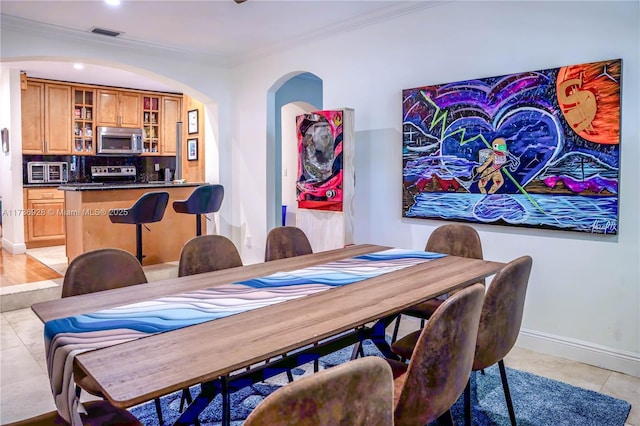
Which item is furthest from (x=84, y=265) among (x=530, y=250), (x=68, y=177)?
(x=68, y=177)

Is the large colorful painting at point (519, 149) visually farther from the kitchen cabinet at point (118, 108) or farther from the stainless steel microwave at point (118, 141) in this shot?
the kitchen cabinet at point (118, 108)

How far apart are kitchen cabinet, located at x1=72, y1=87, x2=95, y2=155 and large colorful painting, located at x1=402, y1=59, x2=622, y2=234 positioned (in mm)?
5779

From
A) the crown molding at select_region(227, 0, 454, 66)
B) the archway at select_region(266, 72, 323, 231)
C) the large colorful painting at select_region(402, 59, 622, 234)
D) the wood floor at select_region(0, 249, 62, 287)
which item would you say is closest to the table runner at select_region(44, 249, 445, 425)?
the large colorful painting at select_region(402, 59, 622, 234)

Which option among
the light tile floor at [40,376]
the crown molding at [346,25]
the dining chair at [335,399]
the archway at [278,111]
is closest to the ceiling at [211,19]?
the crown molding at [346,25]

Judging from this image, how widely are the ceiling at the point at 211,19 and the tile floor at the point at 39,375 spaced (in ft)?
8.88

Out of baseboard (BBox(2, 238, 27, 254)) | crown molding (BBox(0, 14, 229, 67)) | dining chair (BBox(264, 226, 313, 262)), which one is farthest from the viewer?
baseboard (BBox(2, 238, 27, 254))

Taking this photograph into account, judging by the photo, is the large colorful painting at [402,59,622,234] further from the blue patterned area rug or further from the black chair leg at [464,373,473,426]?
the black chair leg at [464,373,473,426]

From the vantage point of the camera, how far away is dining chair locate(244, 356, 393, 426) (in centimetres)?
Result: 88

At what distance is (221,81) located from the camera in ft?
19.0

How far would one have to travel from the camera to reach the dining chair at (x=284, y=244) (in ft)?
9.86

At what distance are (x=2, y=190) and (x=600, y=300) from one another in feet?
25.8

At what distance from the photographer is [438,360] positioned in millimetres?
1419

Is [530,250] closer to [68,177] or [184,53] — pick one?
[184,53]
